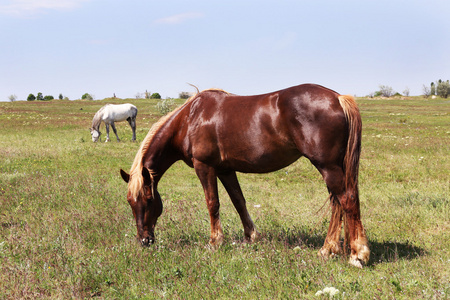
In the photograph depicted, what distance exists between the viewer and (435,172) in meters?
12.1

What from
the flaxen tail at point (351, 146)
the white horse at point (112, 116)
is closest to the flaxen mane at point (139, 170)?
the flaxen tail at point (351, 146)

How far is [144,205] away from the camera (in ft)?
20.3

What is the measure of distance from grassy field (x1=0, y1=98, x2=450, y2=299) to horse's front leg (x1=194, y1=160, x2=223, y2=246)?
23cm

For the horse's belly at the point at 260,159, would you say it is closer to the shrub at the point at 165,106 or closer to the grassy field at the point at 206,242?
the grassy field at the point at 206,242

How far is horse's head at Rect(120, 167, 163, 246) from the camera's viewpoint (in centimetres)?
612

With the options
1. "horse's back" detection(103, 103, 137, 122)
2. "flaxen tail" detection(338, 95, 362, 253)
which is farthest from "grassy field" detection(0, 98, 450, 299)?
"horse's back" detection(103, 103, 137, 122)

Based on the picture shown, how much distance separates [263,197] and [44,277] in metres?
6.07

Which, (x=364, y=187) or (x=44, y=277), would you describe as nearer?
(x=44, y=277)

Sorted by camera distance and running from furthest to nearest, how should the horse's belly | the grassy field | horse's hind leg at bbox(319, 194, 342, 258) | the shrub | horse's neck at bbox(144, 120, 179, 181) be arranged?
the shrub
horse's neck at bbox(144, 120, 179, 181)
the horse's belly
horse's hind leg at bbox(319, 194, 342, 258)
the grassy field

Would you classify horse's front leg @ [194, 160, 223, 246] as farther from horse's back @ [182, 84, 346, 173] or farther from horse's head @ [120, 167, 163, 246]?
horse's head @ [120, 167, 163, 246]

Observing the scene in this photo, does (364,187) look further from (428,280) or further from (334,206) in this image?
(428,280)

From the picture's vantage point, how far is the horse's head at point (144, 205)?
612cm

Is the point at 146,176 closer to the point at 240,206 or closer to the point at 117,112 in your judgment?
the point at 240,206

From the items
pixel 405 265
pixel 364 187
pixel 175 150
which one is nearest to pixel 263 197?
pixel 364 187
